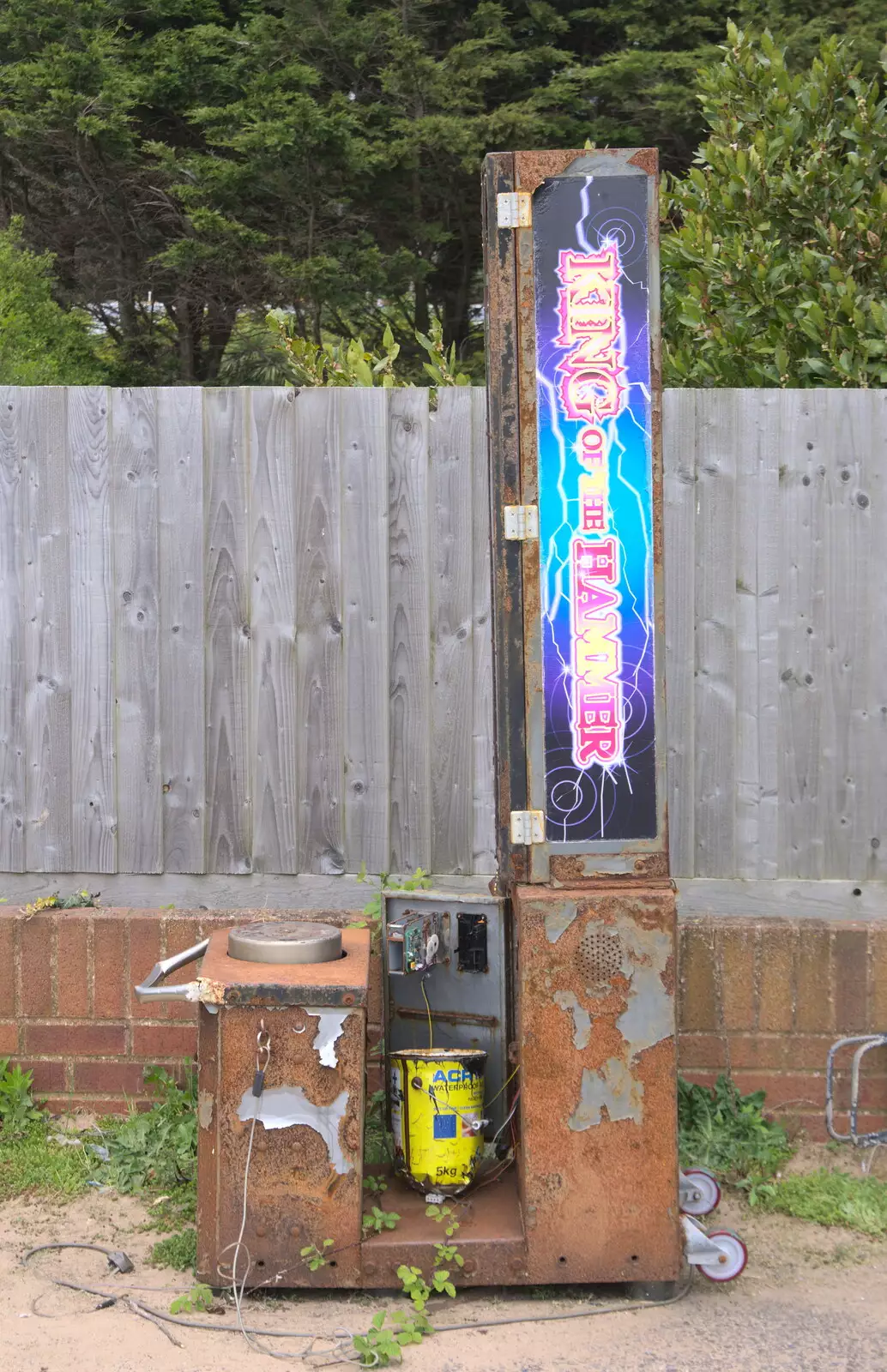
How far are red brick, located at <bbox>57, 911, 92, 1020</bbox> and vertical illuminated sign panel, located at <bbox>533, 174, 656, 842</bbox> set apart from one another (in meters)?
1.69

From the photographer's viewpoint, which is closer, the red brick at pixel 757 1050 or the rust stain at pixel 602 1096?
the rust stain at pixel 602 1096

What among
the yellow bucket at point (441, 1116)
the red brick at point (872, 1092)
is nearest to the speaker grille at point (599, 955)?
the yellow bucket at point (441, 1116)

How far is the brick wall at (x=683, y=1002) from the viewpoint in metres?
4.09

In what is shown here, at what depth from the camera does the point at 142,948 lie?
4.19 metres

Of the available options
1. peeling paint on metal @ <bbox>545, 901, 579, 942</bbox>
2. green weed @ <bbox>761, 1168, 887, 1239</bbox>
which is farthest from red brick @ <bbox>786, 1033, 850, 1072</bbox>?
peeling paint on metal @ <bbox>545, 901, 579, 942</bbox>

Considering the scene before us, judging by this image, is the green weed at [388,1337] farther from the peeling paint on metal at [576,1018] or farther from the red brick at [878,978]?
the red brick at [878,978]

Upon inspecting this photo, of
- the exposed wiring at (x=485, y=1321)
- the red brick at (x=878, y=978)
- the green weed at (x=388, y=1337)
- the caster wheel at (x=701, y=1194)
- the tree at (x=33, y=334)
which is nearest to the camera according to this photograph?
the green weed at (x=388, y=1337)

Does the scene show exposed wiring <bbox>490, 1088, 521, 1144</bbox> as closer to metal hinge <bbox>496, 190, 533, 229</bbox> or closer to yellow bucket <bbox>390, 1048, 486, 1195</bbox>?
yellow bucket <bbox>390, 1048, 486, 1195</bbox>

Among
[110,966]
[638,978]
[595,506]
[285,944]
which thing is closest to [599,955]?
[638,978]

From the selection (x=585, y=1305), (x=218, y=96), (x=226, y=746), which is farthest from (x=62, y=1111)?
(x=218, y=96)

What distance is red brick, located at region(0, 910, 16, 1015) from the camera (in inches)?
166

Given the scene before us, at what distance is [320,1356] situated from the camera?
10.1ft

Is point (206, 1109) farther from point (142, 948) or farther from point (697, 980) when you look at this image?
point (697, 980)

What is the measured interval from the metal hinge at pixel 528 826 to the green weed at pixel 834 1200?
1371 millimetres
